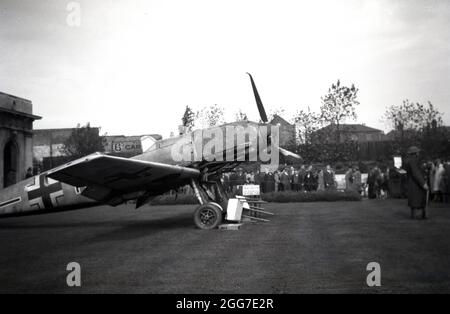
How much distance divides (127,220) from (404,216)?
8959 millimetres

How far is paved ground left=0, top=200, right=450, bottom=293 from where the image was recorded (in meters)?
5.36

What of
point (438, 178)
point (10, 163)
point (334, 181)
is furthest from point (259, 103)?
point (10, 163)

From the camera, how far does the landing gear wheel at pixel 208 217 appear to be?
11.2 m

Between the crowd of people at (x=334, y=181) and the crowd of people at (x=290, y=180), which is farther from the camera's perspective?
the crowd of people at (x=290, y=180)

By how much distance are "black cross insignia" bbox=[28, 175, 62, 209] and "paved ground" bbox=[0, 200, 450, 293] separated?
847mm

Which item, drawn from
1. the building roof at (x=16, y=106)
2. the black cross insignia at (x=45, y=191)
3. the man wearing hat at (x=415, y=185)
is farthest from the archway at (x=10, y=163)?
the man wearing hat at (x=415, y=185)

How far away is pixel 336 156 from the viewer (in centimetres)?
3419

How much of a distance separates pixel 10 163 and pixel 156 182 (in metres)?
15.6

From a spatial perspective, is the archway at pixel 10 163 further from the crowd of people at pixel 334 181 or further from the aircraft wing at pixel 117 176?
the crowd of people at pixel 334 181

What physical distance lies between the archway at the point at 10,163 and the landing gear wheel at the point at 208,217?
39.6 feet

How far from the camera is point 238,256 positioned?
285 inches

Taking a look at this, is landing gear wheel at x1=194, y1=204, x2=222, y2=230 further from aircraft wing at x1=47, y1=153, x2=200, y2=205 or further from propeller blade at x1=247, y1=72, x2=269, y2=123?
propeller blade at x1=247, y1=72, x2=269, y2=123

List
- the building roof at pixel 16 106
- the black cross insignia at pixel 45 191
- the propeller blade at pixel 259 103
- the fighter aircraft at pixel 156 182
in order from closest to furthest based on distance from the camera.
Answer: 1. the fighter aircraft at pixel 156 182
2. the propeller blade at pixel 259 103
3. the black cross insignia at pixel 45 191
4. the building roof at pixel 16 106
